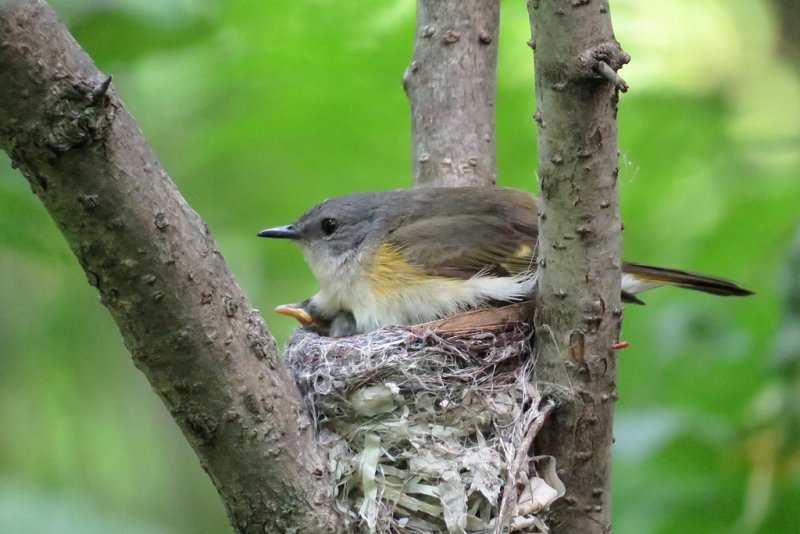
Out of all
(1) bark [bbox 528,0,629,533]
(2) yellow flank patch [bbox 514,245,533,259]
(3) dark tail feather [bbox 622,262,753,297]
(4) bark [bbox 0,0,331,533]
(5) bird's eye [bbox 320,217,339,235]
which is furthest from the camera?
(5) bird's eye [bbox 320,217,339,235]

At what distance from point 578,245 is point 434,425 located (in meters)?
0.95

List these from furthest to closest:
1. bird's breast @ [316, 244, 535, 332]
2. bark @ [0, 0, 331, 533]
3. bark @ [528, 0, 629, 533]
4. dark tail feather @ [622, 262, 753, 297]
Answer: bird's breast @ [316, 244, 535, 332] → dark tail feather @ [622, 262, 753, 297] → bark @ [528, 0, 629, 533] → bark @ [0, 0, 331, 533]

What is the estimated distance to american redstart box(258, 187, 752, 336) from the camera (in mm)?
3723

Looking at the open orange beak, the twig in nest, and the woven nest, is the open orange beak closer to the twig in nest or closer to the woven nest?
the woven nest

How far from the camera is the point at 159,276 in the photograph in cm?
228

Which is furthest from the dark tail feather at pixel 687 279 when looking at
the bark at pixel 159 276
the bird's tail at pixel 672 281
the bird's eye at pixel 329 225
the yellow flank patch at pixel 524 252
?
the bark at pixel 159 276

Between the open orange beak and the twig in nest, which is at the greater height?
the open orange beak

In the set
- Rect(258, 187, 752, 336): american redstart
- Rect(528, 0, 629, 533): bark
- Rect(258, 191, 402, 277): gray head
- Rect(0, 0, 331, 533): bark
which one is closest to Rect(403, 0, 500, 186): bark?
Rect(258, 187, 752, 336): american redstart

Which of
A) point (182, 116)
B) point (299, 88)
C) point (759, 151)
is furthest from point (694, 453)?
point (182, 116)

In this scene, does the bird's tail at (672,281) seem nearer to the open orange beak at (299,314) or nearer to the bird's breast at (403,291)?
the bird's breast at (403,291)

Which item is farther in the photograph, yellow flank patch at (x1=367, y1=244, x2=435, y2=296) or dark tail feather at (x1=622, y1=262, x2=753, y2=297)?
yellow flank patch at (x1=367, y1=244, x2=435, y2=296)

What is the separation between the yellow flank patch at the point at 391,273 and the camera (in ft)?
12.8

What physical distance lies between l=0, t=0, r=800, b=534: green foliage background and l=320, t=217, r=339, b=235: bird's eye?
0.37m

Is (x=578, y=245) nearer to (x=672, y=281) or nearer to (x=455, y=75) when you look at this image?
(x=672, y=281)
